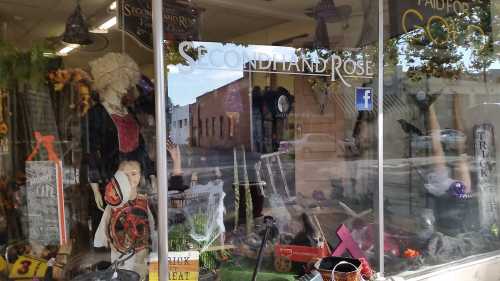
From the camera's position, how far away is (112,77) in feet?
9.21

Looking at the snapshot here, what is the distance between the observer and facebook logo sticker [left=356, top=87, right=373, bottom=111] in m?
3.49

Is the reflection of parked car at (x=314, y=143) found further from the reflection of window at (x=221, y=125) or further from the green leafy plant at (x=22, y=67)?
the green leafy plant at (x=22, y=67)

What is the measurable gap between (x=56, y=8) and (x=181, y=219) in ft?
5.48

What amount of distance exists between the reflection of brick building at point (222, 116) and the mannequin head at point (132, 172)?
563 millimetres

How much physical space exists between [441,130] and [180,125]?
7.47 ft

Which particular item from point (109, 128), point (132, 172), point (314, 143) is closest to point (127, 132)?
point (109, 128)

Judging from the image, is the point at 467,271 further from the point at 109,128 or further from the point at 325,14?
the point at 109,128

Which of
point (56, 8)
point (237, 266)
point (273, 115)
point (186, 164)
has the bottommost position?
point (237, 266)

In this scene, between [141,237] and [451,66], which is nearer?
[141,237]

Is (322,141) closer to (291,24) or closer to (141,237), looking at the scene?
(291,24)

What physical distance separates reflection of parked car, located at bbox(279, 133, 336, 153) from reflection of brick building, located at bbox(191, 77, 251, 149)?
462mm

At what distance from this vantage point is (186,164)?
10.6 ft

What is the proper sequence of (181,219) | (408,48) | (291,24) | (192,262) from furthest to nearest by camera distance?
(408,48), (291,24), (181,219), (192,262)

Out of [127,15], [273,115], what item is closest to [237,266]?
[273,115]
